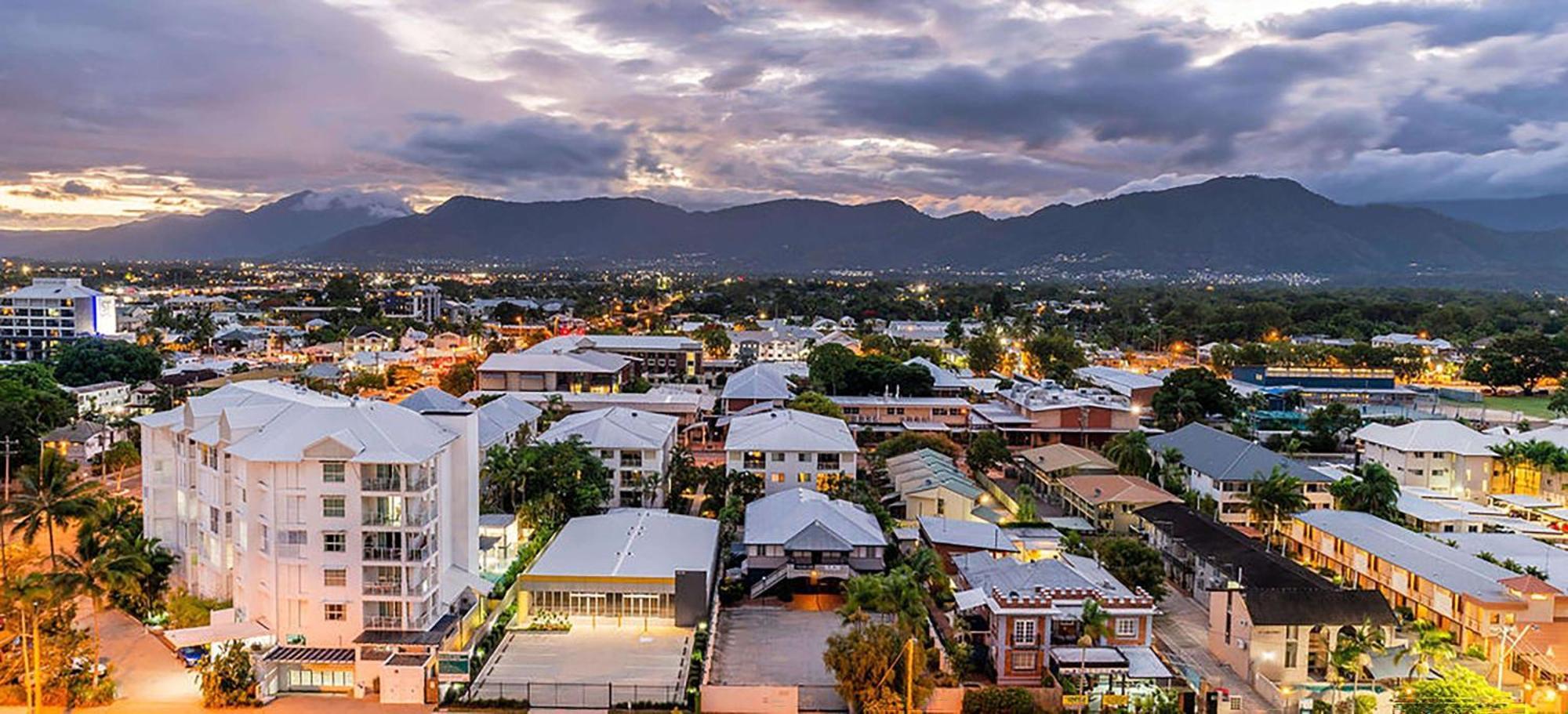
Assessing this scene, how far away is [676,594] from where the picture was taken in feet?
97.4

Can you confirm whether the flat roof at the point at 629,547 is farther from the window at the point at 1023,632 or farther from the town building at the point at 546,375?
the town building at the point at 546,375

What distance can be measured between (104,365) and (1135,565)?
230ft

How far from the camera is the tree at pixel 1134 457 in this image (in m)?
47.6

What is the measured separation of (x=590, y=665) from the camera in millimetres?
26828

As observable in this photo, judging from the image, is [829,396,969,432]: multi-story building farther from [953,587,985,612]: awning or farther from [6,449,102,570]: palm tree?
[6,449,102,570]: palm tree

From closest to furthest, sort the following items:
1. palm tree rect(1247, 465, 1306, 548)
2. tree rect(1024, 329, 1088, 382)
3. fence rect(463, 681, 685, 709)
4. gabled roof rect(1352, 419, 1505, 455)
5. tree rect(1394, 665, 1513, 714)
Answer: tree rect(1394, 665, 1513, 714), fence rect(463, 681, 685, 709), palm tree rect(1247, 465, 1306, 548), gabled roof rect(1352, 419, 1505, 455), tree rect(1024, 329, 1088, 382)

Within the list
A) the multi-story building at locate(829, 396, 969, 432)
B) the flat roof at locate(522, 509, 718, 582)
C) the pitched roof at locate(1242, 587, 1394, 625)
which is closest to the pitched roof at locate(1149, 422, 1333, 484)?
the pitched roof at locate(1242, 587, 1394, 625)

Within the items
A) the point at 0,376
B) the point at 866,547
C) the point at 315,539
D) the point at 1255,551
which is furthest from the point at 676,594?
the point at 0,376

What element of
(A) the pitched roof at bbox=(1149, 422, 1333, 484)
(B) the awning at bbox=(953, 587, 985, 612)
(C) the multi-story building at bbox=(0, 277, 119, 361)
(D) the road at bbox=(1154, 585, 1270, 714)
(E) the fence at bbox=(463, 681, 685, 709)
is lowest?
(D) the road at bbox=(1154, 585, 1270, 714)

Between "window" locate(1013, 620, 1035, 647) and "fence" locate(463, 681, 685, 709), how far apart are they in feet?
28.7

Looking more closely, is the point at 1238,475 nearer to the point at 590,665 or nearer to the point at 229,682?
the point at 590,665

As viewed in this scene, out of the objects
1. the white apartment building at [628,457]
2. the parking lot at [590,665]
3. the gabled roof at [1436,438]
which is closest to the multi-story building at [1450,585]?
the gabled roof at [1436,438]

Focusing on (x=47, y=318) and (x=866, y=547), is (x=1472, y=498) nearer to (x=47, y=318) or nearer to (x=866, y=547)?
(x=866, y=547)

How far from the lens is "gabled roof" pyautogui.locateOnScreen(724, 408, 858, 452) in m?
44.1
